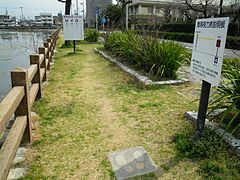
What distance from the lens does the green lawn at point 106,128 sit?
8.07ft

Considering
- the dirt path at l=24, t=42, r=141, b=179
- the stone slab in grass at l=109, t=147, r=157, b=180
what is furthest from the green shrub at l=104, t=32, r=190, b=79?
the stone slab in grass at l=109, t=147, r=157, b=180

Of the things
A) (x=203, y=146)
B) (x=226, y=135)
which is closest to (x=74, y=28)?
(x=226, y=135)

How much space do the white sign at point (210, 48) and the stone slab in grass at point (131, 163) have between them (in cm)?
110

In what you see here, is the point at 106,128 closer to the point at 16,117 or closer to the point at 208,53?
the point at 16,117

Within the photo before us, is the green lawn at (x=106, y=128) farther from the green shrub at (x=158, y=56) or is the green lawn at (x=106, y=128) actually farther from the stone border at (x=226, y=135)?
the green shrub at (x=158, y=56)

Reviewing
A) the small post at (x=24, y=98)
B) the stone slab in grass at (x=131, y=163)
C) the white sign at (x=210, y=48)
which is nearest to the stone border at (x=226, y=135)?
the white sign at (x=210, y=48)

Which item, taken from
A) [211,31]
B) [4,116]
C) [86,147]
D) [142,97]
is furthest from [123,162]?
[142,97]

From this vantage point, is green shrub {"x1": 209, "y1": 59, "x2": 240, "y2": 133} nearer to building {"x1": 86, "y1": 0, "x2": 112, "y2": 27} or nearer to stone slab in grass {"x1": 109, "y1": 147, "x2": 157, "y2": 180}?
stone slab in grass {"x1": 109, "y1": 147, "x2": 157, "y2": 180}

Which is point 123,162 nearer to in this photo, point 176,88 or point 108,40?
point 176,88

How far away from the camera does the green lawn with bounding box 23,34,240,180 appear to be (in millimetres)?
2459

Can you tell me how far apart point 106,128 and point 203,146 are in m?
1.35

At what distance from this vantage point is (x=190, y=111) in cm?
380

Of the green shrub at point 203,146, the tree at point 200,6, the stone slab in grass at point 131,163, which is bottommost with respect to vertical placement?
the stone slab in grass at point 131,163

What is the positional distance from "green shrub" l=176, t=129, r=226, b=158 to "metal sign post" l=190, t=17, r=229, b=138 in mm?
117
